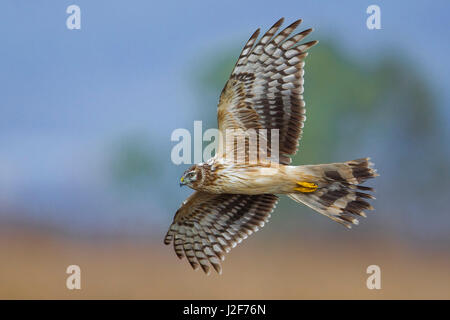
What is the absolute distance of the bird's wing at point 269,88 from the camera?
454 cm

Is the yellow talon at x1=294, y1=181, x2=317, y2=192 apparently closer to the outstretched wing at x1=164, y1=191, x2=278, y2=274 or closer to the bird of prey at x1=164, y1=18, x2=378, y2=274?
the bird of prey at x1=164, y1=18, x2=378, y2=274

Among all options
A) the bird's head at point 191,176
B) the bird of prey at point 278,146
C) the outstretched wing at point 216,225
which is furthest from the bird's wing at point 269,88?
the outstretched wing at point 216,225

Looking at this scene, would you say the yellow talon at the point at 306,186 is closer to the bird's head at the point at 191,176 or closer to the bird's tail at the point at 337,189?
the bird's tail at the point at 337,189

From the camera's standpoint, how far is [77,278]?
6.34m

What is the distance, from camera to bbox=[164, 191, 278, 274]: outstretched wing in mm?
5242

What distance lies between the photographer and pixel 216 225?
5.30 metres

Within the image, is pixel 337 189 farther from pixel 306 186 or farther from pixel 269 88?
pixel 269 88

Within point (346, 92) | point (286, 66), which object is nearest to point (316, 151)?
point (346, 92)

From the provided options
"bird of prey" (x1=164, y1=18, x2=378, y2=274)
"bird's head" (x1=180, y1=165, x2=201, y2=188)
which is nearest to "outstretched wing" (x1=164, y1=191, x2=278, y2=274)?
"bird of prey" (x1=164, y1=18, x2=378, y2=274)

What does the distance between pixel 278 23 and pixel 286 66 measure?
1.08 ft

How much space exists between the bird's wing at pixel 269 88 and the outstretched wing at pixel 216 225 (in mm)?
712

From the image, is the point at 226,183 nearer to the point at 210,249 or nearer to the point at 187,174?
the point at 187,174

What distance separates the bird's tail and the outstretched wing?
1.78 ft

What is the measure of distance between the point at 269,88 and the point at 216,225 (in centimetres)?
139
